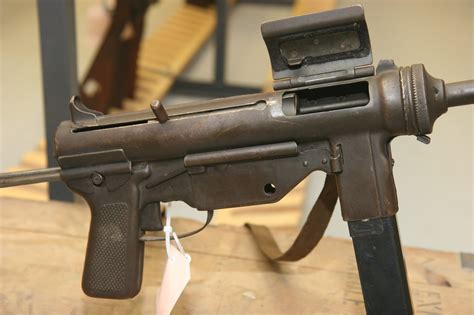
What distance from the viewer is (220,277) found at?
1.12 m

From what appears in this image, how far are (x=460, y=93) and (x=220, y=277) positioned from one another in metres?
0.54

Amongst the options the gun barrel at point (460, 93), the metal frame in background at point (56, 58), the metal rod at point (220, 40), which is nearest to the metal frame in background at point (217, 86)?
the metal rod at point (220, 40)

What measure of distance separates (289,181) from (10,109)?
1.60 m

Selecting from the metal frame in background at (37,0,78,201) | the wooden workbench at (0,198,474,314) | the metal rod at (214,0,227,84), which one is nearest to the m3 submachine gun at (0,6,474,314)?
the wooden workbench at (0,198,474,314)

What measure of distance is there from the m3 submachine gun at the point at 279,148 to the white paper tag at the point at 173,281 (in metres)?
0.05

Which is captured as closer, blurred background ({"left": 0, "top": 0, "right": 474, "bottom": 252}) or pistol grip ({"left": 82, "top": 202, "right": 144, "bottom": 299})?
pistol grip ({"left": 82, "top": 202, "right": 144, "bottom": 299})

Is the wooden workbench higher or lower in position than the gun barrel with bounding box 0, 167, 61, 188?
lower

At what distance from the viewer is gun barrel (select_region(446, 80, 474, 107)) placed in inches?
30.5

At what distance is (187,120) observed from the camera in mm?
862

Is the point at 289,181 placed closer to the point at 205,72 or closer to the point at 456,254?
the point at 456,254

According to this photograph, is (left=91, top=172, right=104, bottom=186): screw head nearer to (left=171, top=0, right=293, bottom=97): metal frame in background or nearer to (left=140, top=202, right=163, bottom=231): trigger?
(left=140, top=202, right=163, bottom=231): trigger

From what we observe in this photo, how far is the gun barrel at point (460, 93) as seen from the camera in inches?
30.5

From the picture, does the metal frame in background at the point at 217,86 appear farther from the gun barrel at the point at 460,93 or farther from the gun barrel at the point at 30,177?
the gun barrel at the point at 460,93

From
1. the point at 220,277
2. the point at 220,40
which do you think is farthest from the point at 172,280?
the point at 220,40
